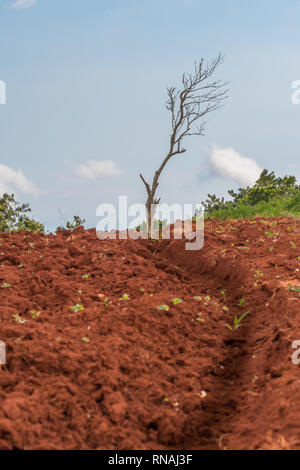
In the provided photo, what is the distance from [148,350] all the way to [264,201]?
12220 millimetres

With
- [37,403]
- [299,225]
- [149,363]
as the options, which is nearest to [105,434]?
[37,403]

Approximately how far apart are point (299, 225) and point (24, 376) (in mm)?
6691

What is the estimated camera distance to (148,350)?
12.6ft

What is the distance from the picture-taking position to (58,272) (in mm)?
5590

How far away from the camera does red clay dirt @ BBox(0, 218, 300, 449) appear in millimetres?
3014

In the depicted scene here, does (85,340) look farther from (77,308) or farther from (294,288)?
(294,288)

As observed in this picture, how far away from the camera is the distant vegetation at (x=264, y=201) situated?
42.3ft

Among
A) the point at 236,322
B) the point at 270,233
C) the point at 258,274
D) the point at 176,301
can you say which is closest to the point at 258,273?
the point at 258,274

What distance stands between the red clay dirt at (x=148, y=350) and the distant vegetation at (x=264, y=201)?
6.17 metres

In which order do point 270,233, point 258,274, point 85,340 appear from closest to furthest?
point 85,340 < point 258,274 < point 270,233

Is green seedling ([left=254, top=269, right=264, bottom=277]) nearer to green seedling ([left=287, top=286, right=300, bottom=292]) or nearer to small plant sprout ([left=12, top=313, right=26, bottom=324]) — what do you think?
green seedling ([left=287, top=286, right=300, bottom=292])

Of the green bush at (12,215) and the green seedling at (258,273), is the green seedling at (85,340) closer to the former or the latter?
the green seedling at (258,273)

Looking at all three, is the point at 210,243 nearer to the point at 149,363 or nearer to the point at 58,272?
the point at 58,272

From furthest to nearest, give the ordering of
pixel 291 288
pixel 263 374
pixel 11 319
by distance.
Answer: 1. pixel 291 288
2. pixel 11 319
3. pixel 263 374
